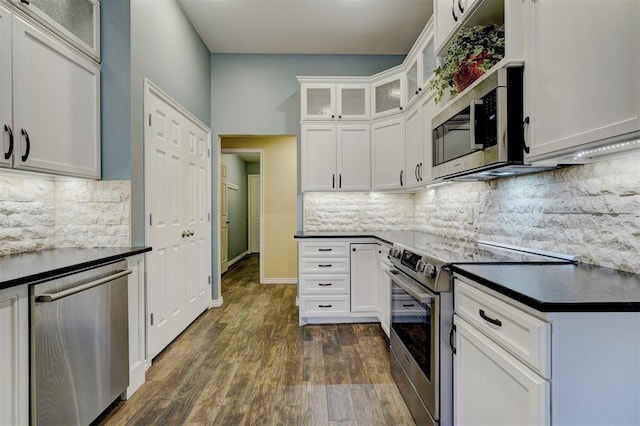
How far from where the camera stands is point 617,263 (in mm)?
1430

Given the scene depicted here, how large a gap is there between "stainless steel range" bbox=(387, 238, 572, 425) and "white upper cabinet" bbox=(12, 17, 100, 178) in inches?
84.7

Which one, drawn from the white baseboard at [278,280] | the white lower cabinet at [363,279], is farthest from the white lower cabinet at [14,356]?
the white baseboard at [278,280]

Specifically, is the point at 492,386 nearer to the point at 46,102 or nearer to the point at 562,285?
the point at 562,285

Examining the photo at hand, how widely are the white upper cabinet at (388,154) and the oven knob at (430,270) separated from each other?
6.43 feet

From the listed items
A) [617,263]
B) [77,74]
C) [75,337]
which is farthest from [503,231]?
A: [77,74]

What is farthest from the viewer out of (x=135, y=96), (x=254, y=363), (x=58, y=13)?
(x=254, y=363)

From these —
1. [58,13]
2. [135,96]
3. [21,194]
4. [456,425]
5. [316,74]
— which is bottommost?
[456,425]

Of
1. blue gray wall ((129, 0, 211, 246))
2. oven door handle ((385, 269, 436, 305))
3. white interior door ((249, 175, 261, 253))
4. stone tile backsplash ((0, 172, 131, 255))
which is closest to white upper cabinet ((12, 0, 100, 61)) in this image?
blue gray wall ((129, 0, 211, 246))

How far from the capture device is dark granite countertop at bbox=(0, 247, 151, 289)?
1437 mm

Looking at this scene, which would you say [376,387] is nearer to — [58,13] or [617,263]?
[617,263]

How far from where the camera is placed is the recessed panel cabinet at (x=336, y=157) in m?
3.86

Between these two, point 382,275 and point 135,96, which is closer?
point 135,96

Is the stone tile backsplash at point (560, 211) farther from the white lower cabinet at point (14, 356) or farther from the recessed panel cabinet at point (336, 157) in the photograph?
the white lower cabinet at point (14, 356)

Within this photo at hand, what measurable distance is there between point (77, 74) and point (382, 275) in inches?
110
